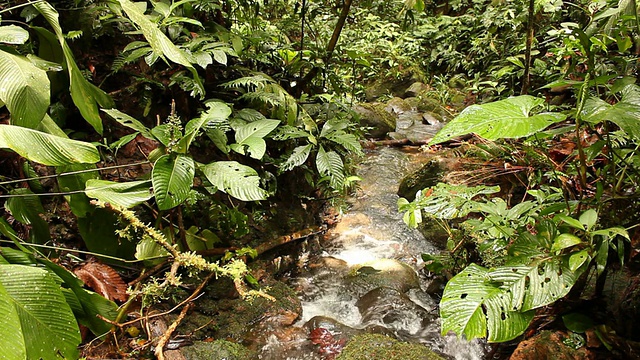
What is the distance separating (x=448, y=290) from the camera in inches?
52.0

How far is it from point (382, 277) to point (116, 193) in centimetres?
208

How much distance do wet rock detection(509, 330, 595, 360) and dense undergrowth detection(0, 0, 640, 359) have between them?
85 millimetres

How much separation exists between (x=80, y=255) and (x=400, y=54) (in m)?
9.20

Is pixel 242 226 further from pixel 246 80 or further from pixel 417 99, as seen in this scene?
pixel 417 99

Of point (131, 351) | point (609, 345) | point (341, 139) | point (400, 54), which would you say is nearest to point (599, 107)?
point (609, 345)

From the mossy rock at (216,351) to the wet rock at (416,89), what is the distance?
7711mm

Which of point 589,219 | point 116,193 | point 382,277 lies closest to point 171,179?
point 116,193

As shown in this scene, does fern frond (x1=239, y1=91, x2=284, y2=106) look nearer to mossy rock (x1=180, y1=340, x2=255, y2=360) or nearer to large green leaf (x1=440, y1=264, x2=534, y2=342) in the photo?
mossy rock (x1=180, y1=340, x2=255, y2=360)

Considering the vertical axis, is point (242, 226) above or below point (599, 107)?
below

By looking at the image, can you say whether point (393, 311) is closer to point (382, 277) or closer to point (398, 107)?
point (382, 277)

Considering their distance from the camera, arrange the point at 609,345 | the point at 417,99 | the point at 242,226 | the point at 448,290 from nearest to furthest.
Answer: the point at 448,290 < the point at 609,345 < the point at 242,226 < the point at 417,99

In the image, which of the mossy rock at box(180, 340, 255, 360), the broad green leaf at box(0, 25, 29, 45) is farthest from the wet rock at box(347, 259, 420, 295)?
the broad green leaf at box(0, 25, 29, 45)

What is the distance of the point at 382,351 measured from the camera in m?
1.88

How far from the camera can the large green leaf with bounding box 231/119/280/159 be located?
1.93 m
